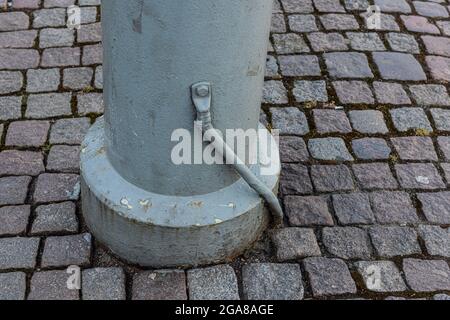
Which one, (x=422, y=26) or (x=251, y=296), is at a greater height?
(x=422, y=26)

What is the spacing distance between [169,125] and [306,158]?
1.28 meters

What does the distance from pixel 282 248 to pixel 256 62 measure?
101 centimetres

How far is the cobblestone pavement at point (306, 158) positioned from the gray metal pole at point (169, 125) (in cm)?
19

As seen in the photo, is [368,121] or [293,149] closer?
[293,149]

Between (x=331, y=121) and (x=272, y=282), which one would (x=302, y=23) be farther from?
(x=272, y=282)

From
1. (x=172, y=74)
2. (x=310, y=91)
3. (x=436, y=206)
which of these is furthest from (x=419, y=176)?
(x=172, y=74)

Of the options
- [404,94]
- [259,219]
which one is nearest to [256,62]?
[259,219]

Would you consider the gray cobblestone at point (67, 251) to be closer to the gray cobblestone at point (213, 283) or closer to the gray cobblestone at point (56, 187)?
the gray cobblestone at point (56, 187)

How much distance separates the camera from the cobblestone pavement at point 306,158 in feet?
10.0

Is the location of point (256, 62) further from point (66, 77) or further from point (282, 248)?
point (66, 77)

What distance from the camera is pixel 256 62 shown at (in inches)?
107

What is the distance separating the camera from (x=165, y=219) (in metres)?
2.88

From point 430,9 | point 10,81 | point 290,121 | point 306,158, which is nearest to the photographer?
point 306,158

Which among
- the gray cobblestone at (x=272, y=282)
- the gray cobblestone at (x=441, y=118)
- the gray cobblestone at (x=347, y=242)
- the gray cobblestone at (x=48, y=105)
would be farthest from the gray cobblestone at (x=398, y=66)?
the gray cobblestone at (x=48, y=105)
